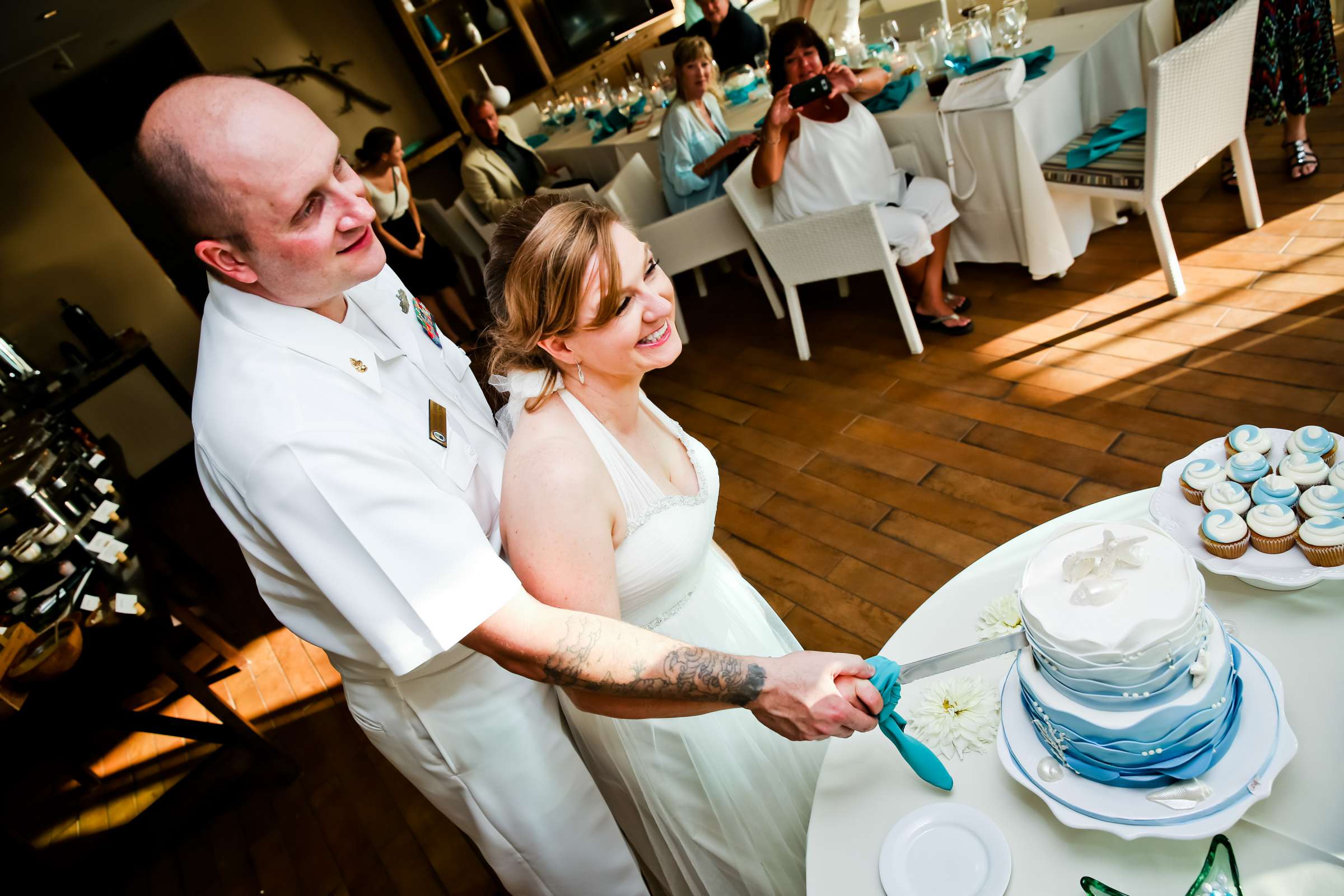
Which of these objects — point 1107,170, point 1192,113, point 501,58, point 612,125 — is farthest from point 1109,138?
point 501,58

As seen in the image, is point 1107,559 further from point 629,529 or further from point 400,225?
point 400,225

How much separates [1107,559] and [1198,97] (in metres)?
2.75

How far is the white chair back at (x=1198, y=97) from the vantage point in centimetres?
276

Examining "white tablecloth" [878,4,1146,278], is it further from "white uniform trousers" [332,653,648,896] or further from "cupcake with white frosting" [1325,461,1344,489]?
"white uniform trousers" [332,653,648,896]

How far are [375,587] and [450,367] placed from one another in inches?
24.6

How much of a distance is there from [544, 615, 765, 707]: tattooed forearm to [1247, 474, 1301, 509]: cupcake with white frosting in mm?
728

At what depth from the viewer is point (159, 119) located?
106 centimetres

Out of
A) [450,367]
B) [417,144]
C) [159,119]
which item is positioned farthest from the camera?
[417,144]

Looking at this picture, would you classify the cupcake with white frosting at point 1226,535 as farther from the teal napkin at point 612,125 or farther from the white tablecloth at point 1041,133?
the teal napkin at point 612,125

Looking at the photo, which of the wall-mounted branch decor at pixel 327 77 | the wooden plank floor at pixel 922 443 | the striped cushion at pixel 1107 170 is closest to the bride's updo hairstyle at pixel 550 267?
the wooden plank floor at pixel 922 443

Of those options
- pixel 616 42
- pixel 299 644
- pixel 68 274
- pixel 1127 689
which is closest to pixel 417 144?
pixel 616 42

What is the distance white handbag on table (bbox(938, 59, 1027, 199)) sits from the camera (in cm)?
→ 313

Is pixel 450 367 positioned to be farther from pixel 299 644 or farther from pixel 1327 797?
pixel 299 644

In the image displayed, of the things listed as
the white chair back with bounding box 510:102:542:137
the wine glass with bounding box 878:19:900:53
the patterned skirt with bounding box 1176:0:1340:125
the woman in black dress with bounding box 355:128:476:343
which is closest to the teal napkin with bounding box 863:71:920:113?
the wine glass with bounding box 878:19:900:53
